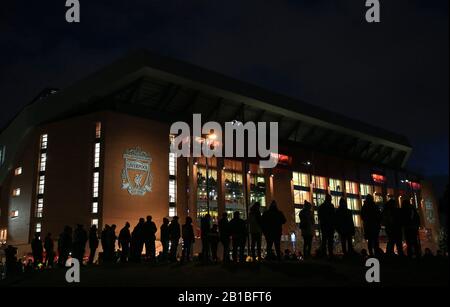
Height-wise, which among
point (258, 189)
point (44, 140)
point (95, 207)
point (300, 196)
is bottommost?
point (95, 207)

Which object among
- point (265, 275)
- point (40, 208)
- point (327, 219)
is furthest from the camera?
point (40, 208)

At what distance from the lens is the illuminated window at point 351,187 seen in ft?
219

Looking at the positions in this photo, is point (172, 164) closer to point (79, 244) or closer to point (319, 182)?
point (319, 182)

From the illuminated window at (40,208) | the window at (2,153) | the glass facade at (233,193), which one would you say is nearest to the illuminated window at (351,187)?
the glass facade at (233,193)

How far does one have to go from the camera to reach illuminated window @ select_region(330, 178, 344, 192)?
64.2 metres

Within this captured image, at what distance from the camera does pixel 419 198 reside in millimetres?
76562

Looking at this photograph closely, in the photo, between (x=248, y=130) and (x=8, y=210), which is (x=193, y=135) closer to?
(x=248, y=130)

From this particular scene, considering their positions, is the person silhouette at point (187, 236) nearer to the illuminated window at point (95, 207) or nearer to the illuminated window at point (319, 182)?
the illuminated window at point (95, 207)

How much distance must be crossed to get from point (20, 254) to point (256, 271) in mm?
34278

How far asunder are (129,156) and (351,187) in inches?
1487

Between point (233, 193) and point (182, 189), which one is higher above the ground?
point (233, 193)

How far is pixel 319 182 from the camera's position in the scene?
205 feet

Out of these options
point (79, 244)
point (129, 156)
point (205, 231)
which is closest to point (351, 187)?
point (129, 156)

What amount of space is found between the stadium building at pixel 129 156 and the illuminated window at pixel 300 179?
2.28 meters
